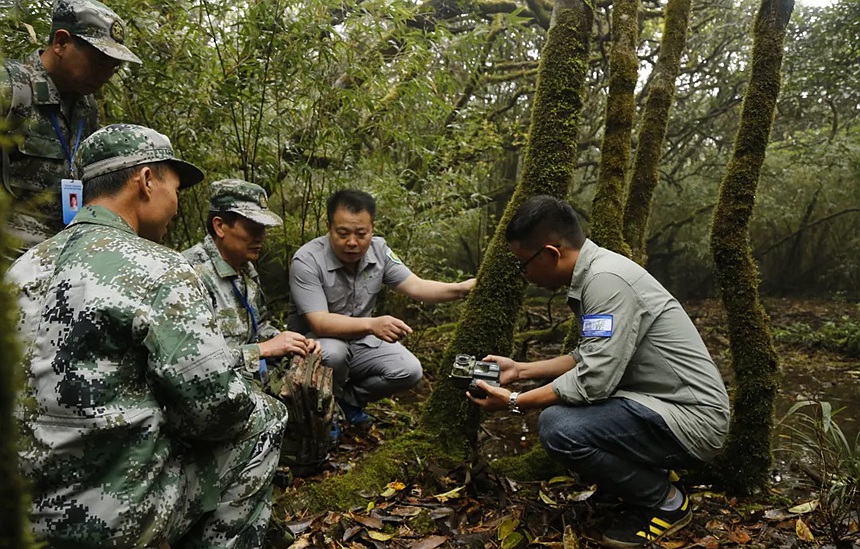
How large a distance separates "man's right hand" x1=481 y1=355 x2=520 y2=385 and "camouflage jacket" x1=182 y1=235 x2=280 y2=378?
4.52 feet

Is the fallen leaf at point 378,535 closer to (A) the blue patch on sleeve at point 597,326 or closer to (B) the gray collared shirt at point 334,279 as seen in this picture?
(A) the blue patch on sleeve at point 597,326

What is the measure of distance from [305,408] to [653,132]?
3.64 meters

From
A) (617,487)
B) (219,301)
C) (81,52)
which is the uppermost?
(81,52)

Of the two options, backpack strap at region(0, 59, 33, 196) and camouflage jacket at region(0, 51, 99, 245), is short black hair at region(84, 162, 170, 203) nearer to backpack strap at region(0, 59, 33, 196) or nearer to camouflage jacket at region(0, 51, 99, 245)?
camouflage jacket at region(0, 51, 99, 245)

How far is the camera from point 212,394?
1.83 m

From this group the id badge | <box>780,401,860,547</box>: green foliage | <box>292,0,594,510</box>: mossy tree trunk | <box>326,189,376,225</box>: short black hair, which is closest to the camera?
<box>780,401,860,547</box>: green foliage

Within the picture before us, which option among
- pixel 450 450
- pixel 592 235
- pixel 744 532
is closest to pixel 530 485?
pixel 450 450

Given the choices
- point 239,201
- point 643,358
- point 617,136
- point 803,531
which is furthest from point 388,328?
point 803,531

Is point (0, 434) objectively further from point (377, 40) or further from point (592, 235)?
point (377, 40)

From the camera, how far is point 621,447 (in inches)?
108

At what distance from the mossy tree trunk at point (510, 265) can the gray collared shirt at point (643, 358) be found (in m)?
0.72

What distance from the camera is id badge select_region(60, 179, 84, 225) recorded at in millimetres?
2760

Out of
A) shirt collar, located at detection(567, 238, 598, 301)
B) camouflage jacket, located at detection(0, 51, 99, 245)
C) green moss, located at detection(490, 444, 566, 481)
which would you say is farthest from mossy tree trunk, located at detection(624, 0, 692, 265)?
camouflage jacket, located at detection(0, 51, 99, 245)

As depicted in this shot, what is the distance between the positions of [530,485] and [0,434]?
3.27 meters
